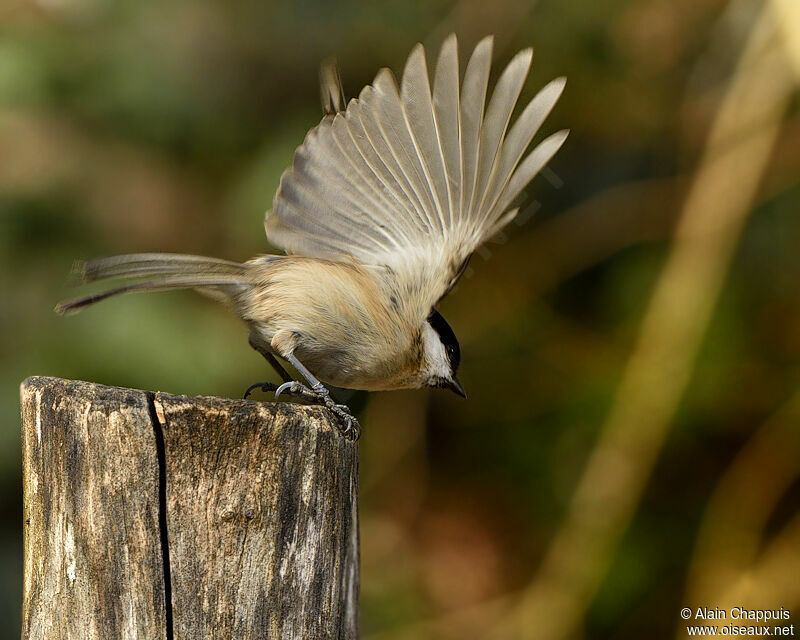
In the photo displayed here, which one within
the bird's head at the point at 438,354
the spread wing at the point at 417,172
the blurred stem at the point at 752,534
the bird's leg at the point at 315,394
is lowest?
the blurred stem at the point at 752,534

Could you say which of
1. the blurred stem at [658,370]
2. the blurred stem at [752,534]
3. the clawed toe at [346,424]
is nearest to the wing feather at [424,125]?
the clawed toe at [346,424]

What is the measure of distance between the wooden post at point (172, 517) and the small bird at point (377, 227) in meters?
0.55

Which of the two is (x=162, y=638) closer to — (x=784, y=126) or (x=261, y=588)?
(x=261, y=588)

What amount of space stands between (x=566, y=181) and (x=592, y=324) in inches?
26.8

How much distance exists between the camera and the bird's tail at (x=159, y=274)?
1987 mm

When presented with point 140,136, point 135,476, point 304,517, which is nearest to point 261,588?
point 304,517

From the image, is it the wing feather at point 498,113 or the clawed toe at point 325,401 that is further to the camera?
the wing feather at point 498,113

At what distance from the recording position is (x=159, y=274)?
2.21m

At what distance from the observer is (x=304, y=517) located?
5.26ft

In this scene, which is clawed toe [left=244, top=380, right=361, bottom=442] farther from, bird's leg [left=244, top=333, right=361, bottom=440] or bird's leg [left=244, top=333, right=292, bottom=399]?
bird's leg [left=244, top=333, right=292, bottom=399]

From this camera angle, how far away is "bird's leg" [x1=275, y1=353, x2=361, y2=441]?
187 cm

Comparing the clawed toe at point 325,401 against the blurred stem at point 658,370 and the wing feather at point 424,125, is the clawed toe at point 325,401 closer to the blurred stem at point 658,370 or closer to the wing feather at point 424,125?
the wing feather at point 424,125
